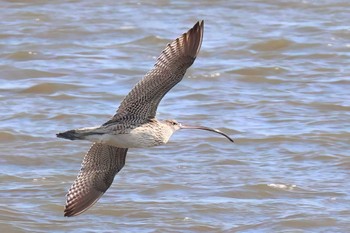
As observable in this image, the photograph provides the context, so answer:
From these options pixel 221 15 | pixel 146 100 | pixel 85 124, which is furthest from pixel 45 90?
pixel 146 100

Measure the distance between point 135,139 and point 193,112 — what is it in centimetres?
451

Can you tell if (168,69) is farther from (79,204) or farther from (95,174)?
(79,204)

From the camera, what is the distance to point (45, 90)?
43.5ft

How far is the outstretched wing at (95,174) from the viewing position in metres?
8.45

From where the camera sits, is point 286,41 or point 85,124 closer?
point 85,124

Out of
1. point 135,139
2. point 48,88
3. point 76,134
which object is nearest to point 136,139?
point 135,139

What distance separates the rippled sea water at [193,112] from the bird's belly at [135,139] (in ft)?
4.76

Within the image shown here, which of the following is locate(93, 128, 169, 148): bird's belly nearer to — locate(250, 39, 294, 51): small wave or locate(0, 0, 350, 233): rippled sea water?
locate(0, 0, 350, 233): rippled sea water

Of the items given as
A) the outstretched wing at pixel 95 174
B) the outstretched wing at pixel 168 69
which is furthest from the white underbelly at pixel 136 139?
the outstretched wing at pixel 95 174

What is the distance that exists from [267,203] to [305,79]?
13.3 ft

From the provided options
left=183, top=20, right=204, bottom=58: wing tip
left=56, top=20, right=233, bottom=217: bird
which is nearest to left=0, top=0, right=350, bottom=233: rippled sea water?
left=56, top=20, right=233, bottom=217: bird

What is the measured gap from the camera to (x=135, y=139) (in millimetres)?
7973

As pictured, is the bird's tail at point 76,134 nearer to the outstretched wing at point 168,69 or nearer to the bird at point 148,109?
the bird at point 148,109

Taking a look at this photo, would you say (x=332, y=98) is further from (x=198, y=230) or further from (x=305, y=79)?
(x=198, y=230)
